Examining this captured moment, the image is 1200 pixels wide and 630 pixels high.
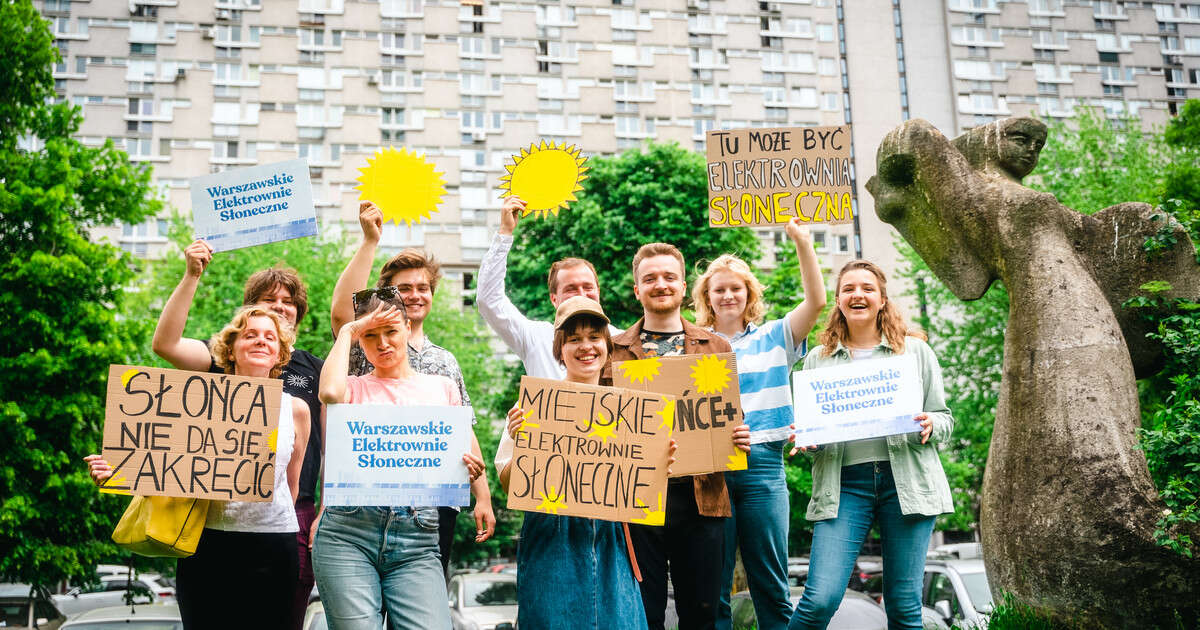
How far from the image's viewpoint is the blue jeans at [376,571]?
4.06 metres

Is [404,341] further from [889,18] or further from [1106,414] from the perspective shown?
[889,18]

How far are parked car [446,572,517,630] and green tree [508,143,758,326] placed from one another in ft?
29.9

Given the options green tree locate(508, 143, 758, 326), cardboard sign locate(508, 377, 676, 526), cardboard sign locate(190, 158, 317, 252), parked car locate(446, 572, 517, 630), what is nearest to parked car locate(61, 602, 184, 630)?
parked car locate(446, 572, 517, 630)

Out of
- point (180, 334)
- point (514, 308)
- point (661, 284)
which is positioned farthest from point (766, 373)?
point (180, 334)

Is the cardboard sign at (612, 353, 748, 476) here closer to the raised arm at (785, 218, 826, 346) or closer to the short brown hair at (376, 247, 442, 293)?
the raised arm at (785, 218, 826, 346)

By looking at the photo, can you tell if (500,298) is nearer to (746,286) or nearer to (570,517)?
(746,286)

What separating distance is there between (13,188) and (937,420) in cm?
2009

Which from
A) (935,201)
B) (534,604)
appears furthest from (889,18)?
(534,604)

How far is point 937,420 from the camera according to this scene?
5.18 meters

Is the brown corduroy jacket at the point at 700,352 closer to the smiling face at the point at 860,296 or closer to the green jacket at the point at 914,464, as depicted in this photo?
the green jacket at the point at 914,464

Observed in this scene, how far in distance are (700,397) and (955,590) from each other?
7.97 m

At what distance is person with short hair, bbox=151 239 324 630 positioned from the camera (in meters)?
4.81

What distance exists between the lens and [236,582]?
14.5 feet

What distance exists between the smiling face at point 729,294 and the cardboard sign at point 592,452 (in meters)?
1.19
